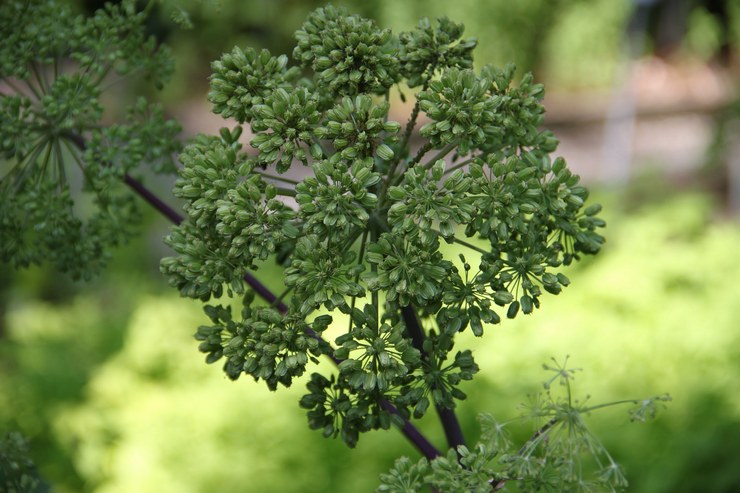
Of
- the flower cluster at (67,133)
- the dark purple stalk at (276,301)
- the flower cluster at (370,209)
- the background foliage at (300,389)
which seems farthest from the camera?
the background foliage at (300,389)

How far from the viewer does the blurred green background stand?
104 inches

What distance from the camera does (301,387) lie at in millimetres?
2828

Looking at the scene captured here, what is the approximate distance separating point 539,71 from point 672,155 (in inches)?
51.3

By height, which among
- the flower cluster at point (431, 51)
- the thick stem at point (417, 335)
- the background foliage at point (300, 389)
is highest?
the background foliage at point (300, 389)

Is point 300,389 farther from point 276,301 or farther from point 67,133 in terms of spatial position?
point 276,301

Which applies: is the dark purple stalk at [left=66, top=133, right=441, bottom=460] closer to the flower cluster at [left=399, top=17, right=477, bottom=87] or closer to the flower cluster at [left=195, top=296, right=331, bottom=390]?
the flower cluster at [left=195, top=296, right=331, bottom=390]

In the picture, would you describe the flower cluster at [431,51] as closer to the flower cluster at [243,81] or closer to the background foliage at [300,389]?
the flower cluster at [243,81]

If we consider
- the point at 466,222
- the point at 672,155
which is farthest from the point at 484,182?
the point at 672,155

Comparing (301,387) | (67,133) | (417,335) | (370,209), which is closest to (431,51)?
(370,209)

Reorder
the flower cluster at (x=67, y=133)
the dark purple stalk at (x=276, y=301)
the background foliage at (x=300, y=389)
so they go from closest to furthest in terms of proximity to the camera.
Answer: the dark purple stalk at (x=276, y=301) < the flower cluster at (x=67, y=133) < the background foliage at (x=300, y=389)

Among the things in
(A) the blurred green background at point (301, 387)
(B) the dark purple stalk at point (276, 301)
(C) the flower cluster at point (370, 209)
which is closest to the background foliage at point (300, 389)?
(A) the blurred green background at point (301, 387)

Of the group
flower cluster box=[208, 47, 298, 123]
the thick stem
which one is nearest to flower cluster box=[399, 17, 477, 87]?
flower cluster box=[208, 47, 298, 123]

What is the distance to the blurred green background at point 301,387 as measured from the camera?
263 cm

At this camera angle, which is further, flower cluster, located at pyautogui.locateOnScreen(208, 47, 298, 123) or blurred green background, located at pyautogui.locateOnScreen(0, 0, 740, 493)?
blurred green background, located at pyautogui.locateOnScreen(0, 0, 740, 493)
